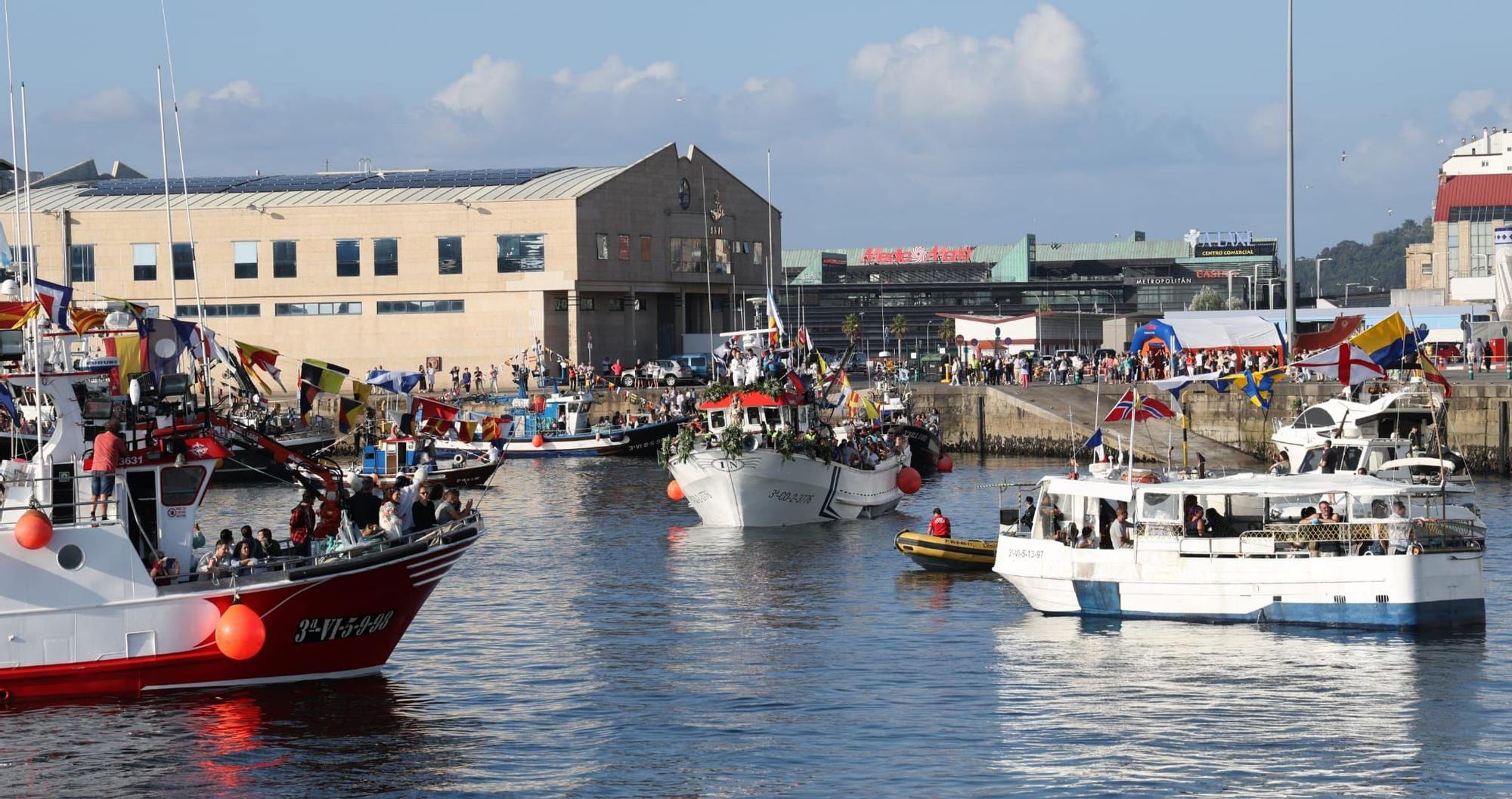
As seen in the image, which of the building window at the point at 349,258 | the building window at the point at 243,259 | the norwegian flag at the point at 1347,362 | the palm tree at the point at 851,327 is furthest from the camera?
the palm tree at the point at 851,327

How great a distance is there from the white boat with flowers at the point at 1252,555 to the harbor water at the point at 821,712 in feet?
1.61

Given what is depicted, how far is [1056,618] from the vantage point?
35500 mm

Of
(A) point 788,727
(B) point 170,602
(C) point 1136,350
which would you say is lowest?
(A) point 788,727

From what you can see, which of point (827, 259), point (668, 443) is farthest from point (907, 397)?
point (827, 259)

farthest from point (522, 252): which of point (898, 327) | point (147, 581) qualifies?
point (147, 581)

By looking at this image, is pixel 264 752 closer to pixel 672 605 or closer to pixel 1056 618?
pixel 672 605

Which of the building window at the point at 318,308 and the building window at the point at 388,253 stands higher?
the building window at the point at 388,253

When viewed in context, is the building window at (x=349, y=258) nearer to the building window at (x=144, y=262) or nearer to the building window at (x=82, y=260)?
the building window at (x=144, y=262)

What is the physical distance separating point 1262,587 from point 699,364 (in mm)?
65896

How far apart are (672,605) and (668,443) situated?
14771mm

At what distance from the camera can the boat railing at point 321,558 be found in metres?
28.0

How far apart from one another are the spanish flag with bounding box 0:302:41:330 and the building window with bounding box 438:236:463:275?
70288 millimetres

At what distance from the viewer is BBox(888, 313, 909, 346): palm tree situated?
137 meters

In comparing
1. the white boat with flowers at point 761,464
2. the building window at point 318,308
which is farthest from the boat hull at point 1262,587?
the building window at point 318,308
